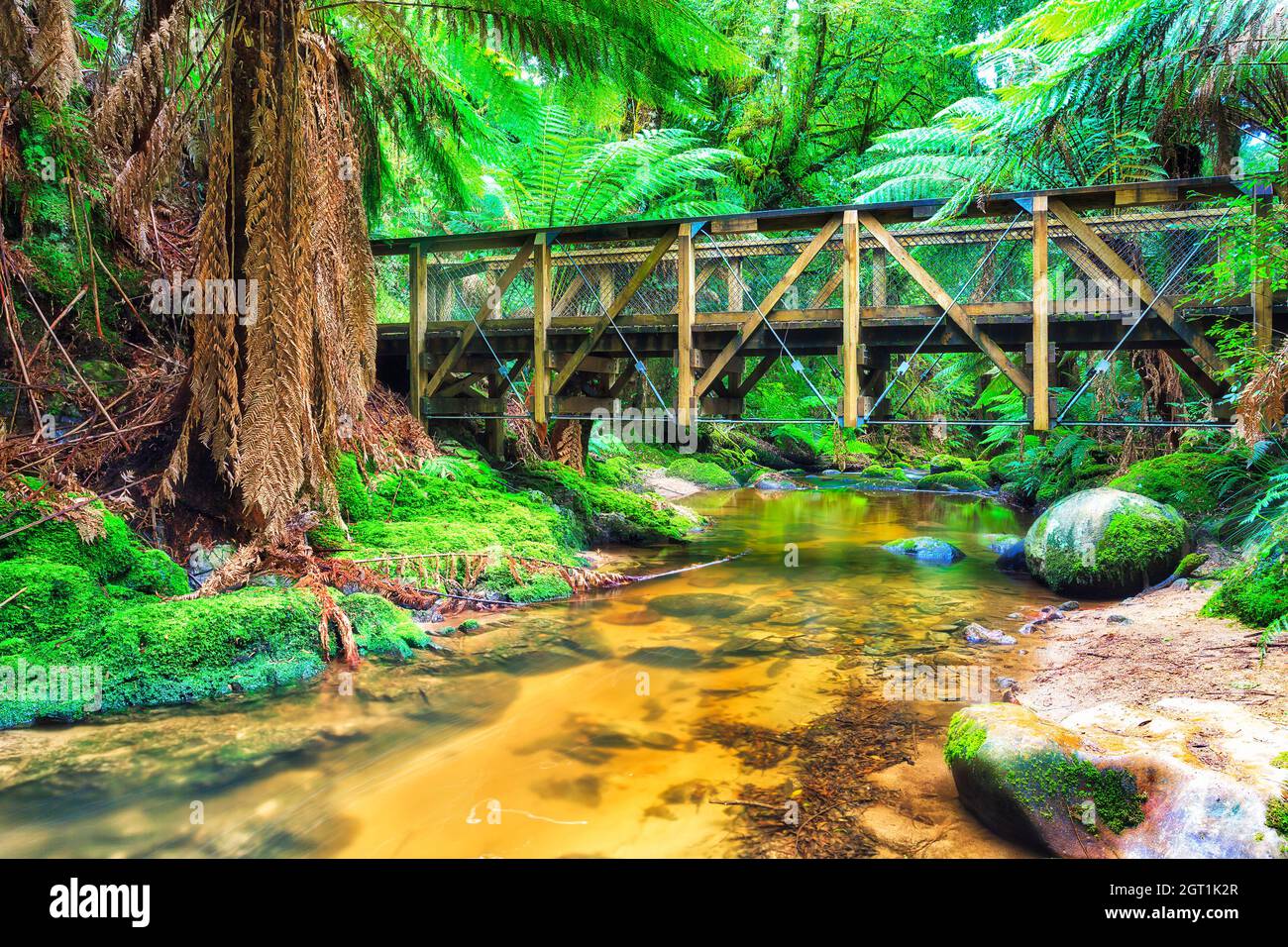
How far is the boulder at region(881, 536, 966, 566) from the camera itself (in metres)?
8.51

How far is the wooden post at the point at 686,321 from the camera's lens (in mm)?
7562

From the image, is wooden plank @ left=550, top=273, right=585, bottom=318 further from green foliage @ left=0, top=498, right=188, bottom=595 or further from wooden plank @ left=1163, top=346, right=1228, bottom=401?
wooden plank @ left=1163, top=346, right=1228, bottom=401

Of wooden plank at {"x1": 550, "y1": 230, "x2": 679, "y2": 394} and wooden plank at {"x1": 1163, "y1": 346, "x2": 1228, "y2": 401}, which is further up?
wooden plank at {"x1": 550, "y1": 230, "x2": 679, "y2": 394}

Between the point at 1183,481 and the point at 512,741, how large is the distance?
20.1ft

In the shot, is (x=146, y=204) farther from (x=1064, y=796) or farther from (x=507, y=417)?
(x=1064, y=796)

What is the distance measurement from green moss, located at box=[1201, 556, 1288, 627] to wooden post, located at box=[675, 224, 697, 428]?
13.3 ft

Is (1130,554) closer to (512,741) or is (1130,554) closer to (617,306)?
(617,306)
